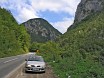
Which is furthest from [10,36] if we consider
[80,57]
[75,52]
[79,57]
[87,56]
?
[80,57]

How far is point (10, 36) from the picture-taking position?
84.1m

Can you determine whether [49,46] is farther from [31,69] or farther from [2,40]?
[31,69]

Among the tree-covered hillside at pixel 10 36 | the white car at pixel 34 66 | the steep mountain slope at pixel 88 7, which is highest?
the steep mountain slope at pixel 88 7

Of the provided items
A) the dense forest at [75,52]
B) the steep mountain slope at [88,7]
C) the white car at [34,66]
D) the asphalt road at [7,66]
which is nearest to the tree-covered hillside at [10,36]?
the dense forest at [75,52]

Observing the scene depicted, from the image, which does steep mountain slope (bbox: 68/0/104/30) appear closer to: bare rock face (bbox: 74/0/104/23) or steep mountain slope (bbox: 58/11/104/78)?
bare rock face (bbox: 74/0/104/23)

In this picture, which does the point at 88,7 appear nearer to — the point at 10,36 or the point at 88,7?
the point at 88,7

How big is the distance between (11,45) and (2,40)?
13.2 metres

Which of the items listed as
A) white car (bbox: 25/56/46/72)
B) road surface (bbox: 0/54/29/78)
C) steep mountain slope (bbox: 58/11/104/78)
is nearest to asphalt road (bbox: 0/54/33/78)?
road surface (bbox: 0/54/29/78)

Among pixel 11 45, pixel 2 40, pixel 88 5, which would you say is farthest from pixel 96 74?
pixel 88 5

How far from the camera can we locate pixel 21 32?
11862 cm

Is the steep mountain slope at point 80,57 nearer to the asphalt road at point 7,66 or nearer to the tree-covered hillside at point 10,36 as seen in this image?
the asphalt road at point 7,66

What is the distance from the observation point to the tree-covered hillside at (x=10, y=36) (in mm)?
70850

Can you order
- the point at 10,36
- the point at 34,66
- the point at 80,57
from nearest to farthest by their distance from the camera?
the point at 34,66 < the point at 80,57 < the point at 10,36

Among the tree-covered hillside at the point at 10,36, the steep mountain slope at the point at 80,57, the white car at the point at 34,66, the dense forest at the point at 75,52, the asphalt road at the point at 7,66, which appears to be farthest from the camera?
the tree-covered hillside at the point at 10,36
